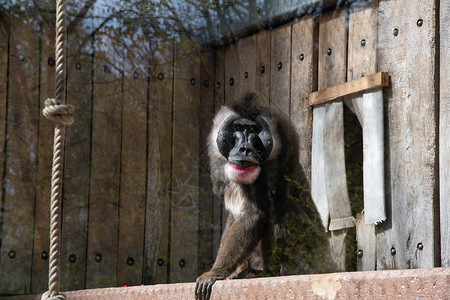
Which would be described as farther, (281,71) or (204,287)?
(281,71)

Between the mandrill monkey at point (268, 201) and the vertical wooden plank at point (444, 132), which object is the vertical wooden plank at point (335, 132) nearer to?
the mandrill monkey at point (268, 201)

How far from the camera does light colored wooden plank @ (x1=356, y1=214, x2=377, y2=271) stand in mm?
2543

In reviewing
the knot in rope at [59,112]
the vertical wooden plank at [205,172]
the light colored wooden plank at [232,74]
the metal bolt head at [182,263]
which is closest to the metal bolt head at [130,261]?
the metal bolt head at [182,263]

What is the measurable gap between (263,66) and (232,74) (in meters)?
0.18

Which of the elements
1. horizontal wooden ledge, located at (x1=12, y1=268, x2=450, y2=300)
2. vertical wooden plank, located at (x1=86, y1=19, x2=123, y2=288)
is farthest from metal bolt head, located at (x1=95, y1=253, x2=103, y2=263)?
horizontal wooden ledge, located at (x1=12, y1=268, x2=450, y2=300)

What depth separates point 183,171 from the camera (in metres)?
3.28

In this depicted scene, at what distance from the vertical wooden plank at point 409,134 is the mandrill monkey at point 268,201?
1.00 ft

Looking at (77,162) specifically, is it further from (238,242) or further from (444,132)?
(444,132)

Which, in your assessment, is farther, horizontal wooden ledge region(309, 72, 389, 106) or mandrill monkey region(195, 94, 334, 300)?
mandrill monkey region(195, 94, 334, 300)

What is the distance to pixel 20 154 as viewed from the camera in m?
3.24

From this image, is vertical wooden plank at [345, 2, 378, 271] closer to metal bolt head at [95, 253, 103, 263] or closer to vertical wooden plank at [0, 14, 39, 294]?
metal bolt head at [95, 253, 103, 263]

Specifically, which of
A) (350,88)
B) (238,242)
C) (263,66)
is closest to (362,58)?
(350,88)

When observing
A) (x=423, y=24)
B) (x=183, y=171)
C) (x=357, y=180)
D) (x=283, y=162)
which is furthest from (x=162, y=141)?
(x=423, y=24)

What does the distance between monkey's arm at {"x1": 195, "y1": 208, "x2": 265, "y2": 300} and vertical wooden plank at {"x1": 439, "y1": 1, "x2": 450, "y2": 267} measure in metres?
0.70
